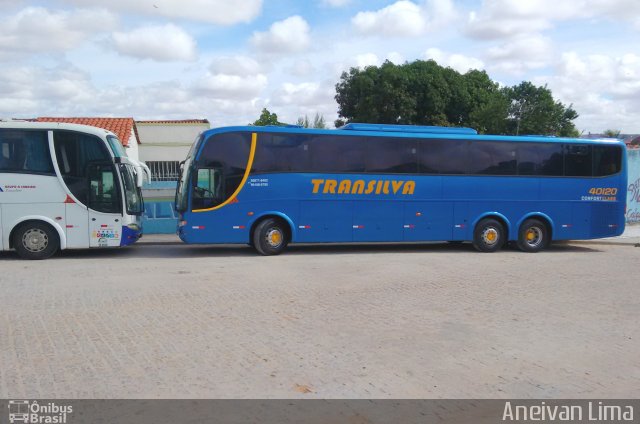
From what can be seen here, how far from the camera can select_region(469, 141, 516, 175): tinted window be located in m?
15.1

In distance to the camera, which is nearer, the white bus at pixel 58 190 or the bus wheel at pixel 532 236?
the white bus at pixel 58 190

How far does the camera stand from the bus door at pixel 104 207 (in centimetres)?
1312

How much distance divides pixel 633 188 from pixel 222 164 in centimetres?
1652

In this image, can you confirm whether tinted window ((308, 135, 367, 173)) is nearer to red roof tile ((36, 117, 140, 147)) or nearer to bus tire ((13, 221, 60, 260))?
bus tire ((13, 221, 60, 260))

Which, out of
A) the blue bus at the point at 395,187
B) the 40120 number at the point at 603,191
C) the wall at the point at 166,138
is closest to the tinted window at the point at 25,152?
the blue bus at the point at 395,187

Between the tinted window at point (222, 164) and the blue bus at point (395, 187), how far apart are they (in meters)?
0.02

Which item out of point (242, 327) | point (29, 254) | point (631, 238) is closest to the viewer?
point (242, 327)

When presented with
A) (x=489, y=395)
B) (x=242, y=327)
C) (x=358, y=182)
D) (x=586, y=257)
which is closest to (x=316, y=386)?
(x=489, y=395)

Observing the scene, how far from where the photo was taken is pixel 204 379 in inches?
204

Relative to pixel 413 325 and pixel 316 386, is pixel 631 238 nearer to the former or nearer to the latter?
pixel 413 325

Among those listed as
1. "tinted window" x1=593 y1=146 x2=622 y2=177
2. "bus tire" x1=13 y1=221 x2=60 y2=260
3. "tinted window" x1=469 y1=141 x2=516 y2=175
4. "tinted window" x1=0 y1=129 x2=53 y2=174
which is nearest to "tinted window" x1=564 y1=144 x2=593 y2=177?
"tinted window" x1=593 y1=146 x2=622 y2=177

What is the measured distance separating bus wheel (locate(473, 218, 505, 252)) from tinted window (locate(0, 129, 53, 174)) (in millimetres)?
10748

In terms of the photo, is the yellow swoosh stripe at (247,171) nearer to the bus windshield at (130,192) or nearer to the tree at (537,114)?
the bus windshield at (130,192)

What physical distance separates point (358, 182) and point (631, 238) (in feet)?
33.4
